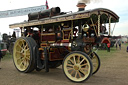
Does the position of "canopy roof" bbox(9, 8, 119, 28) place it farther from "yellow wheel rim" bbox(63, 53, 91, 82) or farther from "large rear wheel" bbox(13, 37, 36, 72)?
"yellow wheel rim" bbox(63, 53, 91, 82)

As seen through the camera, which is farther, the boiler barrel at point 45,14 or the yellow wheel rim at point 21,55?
the yellow wheel rim at point 21,55

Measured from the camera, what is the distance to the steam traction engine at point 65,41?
514 centimetres

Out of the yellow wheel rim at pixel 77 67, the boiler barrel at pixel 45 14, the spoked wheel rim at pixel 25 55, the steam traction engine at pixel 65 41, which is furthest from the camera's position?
the boiler barrel at pixel 45 14

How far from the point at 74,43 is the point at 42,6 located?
9754 millimetres

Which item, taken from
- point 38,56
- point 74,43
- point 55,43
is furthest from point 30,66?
point 74,43

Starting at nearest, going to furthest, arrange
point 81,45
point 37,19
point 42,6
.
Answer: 1. point 81,45
2. point 37,19
3. point 42,6

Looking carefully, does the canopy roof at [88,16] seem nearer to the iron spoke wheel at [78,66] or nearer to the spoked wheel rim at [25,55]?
the spoked wheel rim at [25,55]

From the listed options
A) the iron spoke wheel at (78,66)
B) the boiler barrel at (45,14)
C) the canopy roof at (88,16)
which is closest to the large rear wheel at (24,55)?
the canopy roof at (88,16)

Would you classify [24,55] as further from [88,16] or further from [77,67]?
[88,16]

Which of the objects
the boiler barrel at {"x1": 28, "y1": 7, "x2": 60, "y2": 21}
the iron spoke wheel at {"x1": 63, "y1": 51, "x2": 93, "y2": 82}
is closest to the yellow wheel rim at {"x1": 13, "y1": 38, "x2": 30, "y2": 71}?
the boiler barrel at {"x1": 28, "y1": 7, "x2": 60, "y2": 21}

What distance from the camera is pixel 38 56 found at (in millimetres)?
Answer: 6238

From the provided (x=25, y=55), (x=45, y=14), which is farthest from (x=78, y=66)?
(x=45, y=14)

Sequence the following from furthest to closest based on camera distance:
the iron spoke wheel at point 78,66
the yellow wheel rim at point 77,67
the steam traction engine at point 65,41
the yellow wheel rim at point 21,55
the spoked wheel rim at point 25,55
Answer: the yellow wheel rim at point 21,55 < the spoked wheel rim at point 25,55 < the steam traction engine at point 65,41 < the yellow wheel rim at point 77,67 < the iron spoke wheel at point 78,66

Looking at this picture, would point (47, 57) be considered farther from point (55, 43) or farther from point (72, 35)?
point (72, 35)
